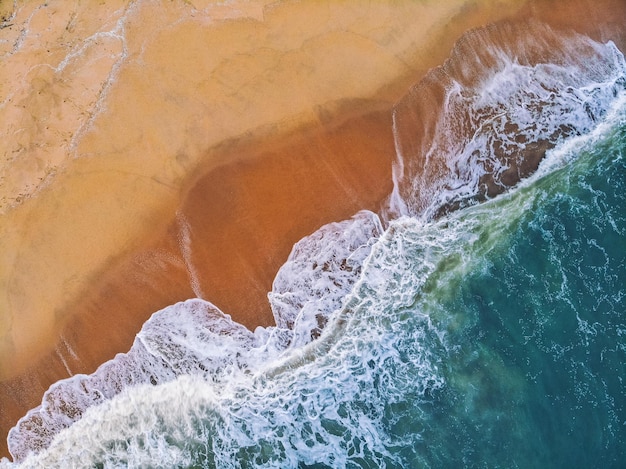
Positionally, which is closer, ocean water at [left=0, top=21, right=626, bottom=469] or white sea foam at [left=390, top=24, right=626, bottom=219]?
ocean water at [left=0, top=21, right=626, bottom=469]

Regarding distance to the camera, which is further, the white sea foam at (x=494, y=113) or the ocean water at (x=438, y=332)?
the white sea foam at (x=494, y=113)

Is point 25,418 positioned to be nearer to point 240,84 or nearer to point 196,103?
point 196,103

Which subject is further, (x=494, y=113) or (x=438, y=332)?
(x=494, y=113)

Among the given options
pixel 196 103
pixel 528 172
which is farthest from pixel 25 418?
pixel 528 172

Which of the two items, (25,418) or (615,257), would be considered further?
(615,257)

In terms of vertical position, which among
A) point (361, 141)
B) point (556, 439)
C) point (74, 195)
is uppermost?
point (74, 195)

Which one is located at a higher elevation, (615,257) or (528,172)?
(528,172)

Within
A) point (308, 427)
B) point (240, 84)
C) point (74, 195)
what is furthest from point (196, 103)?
point (308, 427)

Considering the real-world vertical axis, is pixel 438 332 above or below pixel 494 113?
below
